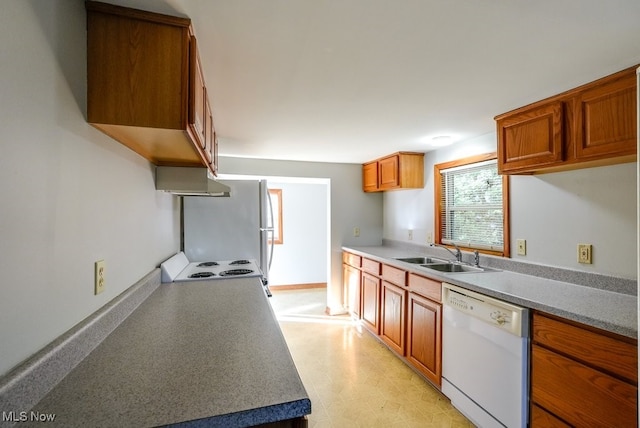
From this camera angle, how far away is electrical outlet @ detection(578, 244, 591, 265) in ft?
5.63

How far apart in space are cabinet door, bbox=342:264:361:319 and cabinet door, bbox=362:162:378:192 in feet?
3.48

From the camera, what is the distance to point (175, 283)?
6.20 ft

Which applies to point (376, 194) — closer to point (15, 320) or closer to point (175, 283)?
point (175, 283)

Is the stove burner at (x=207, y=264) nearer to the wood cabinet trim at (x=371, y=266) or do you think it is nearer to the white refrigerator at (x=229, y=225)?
the white refrigerator at (x=229, y=225)

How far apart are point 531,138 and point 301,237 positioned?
3.92m

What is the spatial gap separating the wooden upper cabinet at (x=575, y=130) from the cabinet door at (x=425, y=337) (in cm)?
115

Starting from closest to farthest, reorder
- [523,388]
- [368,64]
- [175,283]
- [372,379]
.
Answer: [368,64] < [523,388] < [175,283] < [372,379]

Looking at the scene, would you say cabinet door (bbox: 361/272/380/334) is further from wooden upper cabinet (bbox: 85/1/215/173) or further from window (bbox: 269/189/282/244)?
wooden upper cabinet (bbox: 85/1/215/173)

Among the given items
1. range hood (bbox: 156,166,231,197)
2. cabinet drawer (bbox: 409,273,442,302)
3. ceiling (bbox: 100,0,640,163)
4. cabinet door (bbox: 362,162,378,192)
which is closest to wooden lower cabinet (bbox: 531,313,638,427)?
cabinet drawer (bbox: 409,273,442,302)

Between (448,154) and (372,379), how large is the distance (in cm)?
218

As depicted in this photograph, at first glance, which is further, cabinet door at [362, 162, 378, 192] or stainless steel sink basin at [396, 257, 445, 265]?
cabinet door at [362, 162, 378, 192]

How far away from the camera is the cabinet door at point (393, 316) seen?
8.48 feet

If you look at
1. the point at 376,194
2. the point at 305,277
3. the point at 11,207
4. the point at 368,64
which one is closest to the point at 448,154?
the point at 376,194

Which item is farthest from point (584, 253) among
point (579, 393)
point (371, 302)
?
point (371, 302)
